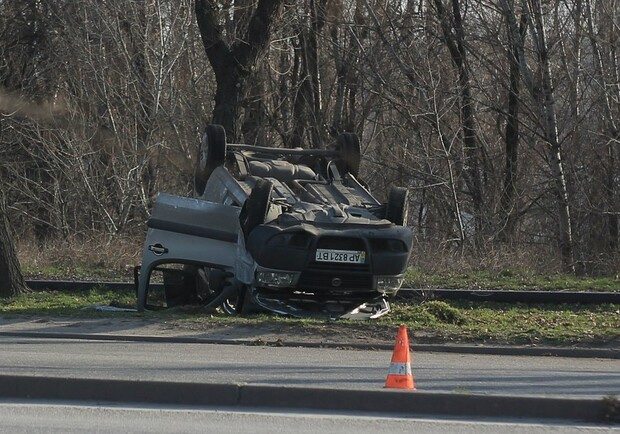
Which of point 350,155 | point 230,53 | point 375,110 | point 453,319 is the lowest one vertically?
point 453,319

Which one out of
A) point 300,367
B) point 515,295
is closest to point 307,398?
point 300,367

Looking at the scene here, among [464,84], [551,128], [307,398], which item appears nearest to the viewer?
[307,398]

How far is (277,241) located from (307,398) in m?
4.61

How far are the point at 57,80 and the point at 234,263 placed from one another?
20621mm

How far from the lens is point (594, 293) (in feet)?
47.5

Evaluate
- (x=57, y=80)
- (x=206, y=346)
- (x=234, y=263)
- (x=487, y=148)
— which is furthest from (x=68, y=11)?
(x=206, y=346)

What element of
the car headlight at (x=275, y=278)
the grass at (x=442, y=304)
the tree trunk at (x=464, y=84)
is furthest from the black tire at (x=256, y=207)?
the tree trunk at (x=464, y=84)

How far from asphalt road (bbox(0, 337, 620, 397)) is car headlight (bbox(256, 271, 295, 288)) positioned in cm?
159

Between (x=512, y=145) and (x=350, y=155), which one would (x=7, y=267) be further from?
(x=512, y=145)

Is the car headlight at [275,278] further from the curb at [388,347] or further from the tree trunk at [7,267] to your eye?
the tree trunk at [7,267]

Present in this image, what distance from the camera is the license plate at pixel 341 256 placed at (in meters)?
12.4

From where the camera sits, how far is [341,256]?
12430 millimetres

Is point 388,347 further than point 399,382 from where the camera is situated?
Yes

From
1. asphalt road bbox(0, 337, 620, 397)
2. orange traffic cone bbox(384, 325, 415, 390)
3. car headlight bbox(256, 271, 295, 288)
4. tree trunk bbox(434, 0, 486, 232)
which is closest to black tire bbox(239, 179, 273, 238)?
car headlight bbox(256, 271, 295, 288)
